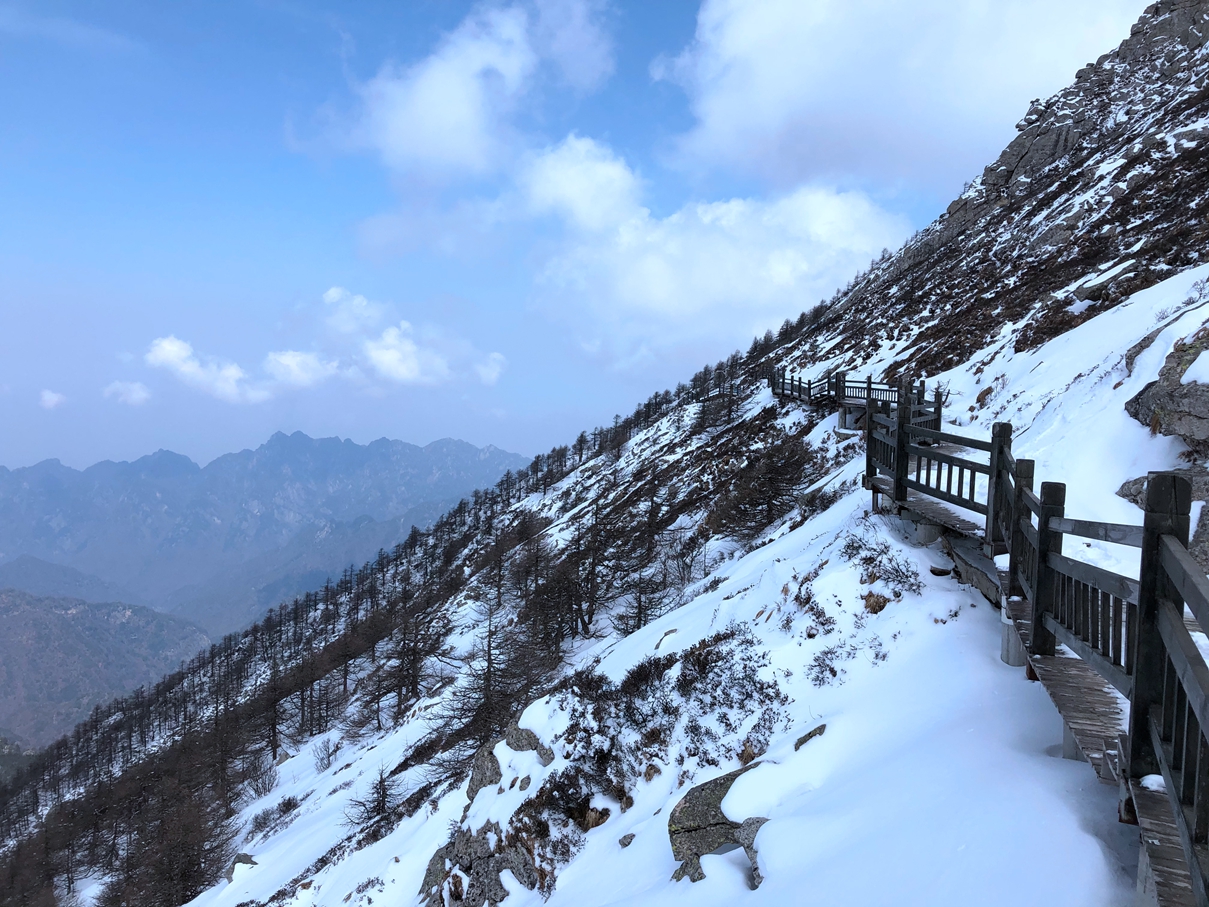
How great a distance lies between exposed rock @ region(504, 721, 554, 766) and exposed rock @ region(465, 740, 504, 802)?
429 millimetres

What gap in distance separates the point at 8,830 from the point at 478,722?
290 feet

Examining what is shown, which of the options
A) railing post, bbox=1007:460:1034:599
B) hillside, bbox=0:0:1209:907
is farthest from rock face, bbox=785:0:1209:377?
railing post, bbox=1007:460:1034:599

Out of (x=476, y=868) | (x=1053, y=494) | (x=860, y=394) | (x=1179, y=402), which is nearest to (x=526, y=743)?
(x=476, y=868)

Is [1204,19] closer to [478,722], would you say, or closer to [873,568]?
[873,568]

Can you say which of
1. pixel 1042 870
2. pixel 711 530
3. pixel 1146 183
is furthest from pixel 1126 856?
pixel 1146 183

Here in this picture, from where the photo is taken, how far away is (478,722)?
19.3 m

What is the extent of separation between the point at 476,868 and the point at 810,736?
6.69 metres

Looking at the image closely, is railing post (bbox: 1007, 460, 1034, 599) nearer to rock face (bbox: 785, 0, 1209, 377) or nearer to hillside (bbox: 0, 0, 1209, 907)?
hillside (bbox: 0, 0, 1209, 907)

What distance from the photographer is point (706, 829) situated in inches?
231

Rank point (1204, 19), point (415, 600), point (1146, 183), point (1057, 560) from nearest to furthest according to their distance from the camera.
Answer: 1. point (1057, 560)
2. point (1146, 183)
3. point (1204, 19)
4. point (415, 600)

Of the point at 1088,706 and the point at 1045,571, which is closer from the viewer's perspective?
the point at 1088,706

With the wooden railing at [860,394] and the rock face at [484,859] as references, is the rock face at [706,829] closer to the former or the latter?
the rock face at [484,859]

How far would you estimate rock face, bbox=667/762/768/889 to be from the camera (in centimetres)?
521

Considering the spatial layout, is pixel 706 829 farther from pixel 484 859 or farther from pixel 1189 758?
pixel 484 859
